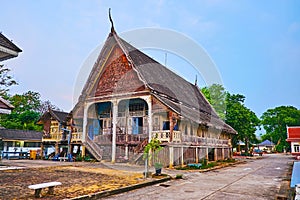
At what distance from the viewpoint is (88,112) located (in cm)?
2189

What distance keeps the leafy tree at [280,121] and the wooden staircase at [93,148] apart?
6040 centimetres

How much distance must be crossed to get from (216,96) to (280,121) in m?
41.4

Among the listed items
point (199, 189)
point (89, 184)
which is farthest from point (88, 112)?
point (199, 189)

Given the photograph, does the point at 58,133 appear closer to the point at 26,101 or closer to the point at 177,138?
the point at 177,138

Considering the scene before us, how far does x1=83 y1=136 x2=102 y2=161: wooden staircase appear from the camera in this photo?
1933cm


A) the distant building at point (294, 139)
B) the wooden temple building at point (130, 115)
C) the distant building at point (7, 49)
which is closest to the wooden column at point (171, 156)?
the wooden temple building at point (130, 115)

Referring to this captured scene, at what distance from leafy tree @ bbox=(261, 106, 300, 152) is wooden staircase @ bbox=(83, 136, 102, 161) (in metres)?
60.4

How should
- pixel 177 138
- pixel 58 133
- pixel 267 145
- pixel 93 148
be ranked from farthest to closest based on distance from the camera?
pixel 267 145 < pixel 58 133 < pixel 93 148 < pixel 177 138

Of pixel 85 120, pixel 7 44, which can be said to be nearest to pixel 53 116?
pixel 85 120

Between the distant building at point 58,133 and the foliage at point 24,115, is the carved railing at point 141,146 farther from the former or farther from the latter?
the foliage at point 24,115

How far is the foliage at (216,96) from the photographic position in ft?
122

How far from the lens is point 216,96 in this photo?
126 feet

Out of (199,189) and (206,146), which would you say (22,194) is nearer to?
(199,189)

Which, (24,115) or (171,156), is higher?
(24,115)
